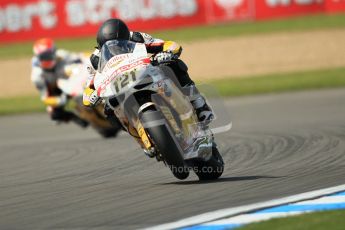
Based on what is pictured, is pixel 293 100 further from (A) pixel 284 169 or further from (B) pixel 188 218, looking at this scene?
(B) pixel 188 218

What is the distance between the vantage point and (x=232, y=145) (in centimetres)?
1289

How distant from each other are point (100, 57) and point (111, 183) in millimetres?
1246

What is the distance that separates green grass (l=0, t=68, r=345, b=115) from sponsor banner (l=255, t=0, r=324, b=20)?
34.0ft

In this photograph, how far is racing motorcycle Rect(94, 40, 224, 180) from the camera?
8.71m

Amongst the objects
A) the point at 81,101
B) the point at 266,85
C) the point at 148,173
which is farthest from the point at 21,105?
the point at 148,173

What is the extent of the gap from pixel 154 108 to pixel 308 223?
2.52 metres

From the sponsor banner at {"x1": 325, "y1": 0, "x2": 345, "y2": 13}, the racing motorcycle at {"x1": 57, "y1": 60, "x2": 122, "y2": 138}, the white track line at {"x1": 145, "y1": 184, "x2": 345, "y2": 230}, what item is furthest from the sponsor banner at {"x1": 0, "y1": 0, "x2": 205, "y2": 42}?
the white track line at {"x1": 145, "y1": 184, "x2": 345, "y2": 230}

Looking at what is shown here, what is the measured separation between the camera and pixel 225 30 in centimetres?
3438

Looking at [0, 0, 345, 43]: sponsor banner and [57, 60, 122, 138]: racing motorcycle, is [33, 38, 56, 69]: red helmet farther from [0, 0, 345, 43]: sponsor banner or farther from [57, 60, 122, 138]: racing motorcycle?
[0, 0, 345, 43]: sponsor banner

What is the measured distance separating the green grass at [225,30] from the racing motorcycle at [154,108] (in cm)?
2239

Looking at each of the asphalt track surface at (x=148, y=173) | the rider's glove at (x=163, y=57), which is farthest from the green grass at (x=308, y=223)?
the rider's glove at (x=163, y=57)

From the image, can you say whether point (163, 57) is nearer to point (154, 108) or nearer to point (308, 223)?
point (154, 108)

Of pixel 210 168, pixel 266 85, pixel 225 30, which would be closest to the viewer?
pixel 210 168

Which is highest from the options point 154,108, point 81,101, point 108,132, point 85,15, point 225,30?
point 154,108
